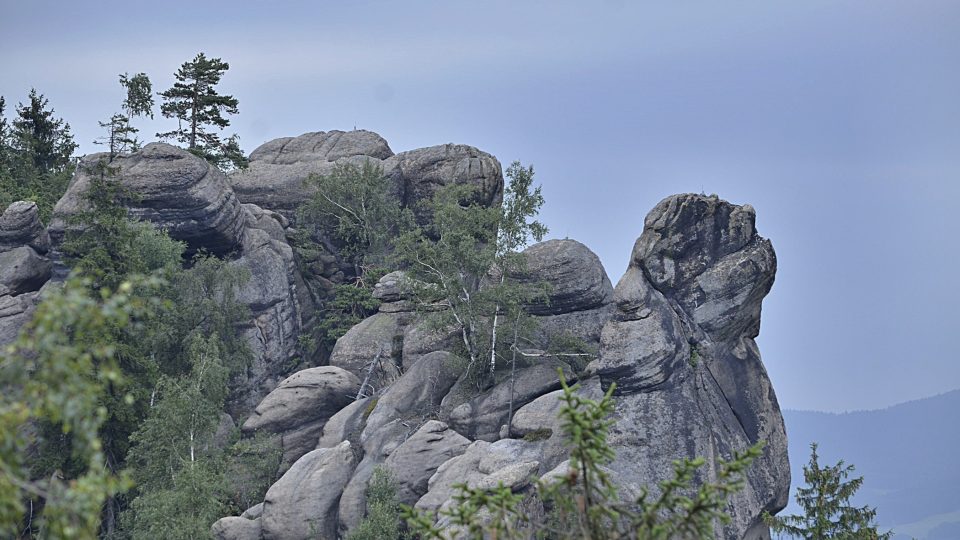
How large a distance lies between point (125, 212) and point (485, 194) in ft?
80.2

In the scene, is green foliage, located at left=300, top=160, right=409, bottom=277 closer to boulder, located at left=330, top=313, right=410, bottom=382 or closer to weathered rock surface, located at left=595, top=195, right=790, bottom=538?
boulder, located at left=330, top=313, right=410, bottom=382

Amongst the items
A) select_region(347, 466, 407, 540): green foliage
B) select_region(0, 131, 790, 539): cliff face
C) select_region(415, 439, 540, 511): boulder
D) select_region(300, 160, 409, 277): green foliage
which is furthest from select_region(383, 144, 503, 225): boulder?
select_region(347, 466, 407, 540): green foliage

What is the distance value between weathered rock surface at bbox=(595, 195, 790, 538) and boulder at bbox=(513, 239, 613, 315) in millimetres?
7102

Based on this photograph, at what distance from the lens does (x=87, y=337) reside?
5172 centimetres

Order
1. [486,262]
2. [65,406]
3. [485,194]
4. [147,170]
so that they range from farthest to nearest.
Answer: [485,194], [147,170], [486,262], [65,406]

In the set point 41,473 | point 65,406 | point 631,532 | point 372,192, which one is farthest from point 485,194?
point 65,406

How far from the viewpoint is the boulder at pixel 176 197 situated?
62.9 metres

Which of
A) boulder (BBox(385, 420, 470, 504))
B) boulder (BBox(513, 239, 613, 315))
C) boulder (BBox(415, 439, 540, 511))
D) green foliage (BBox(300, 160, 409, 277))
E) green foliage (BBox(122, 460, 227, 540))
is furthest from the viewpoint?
green foliage (BBox(300, 160, 409, 277))

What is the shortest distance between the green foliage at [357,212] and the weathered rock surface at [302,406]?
1297 centimetres

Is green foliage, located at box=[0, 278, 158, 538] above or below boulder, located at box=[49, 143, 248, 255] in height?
below

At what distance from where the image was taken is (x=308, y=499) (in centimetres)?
4844

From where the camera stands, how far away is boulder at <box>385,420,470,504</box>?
48062 millimetres

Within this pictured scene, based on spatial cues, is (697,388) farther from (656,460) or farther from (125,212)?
(125,212)

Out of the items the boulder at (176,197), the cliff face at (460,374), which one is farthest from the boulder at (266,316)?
the boulder at (176,197)
